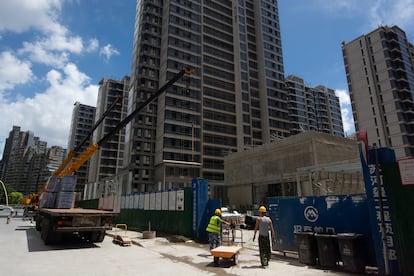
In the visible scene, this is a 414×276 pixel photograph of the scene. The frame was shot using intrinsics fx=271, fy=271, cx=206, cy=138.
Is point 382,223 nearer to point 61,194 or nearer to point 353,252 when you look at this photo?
point 353,252

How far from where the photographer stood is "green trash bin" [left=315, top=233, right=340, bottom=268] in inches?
323

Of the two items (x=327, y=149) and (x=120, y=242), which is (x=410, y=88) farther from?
(x=120, y=242)

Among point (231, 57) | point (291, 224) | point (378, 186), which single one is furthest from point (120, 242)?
point (231, 57)

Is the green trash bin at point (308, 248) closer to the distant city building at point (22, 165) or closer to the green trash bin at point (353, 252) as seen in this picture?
the green trash bin at point (353, 252)

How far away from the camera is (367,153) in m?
7.75

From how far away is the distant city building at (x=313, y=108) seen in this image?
289ft

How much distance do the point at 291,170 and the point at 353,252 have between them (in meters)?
29.9

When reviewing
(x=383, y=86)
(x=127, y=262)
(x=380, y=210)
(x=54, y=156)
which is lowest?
(x=127, y=262)

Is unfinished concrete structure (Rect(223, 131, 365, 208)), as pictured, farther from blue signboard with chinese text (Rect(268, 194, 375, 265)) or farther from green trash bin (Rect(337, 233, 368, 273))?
green trash bin (Rect(337, 233, 368, 273))

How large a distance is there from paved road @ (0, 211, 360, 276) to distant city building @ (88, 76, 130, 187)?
222ft

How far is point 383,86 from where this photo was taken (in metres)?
69.4

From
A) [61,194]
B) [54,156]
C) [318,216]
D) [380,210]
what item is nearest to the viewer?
[380,210]

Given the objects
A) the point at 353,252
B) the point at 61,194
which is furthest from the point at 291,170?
the point at 353,252

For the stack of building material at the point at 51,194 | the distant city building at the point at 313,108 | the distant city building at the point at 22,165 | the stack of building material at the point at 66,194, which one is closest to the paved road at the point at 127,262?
the stack of building material at the point at 66,194
